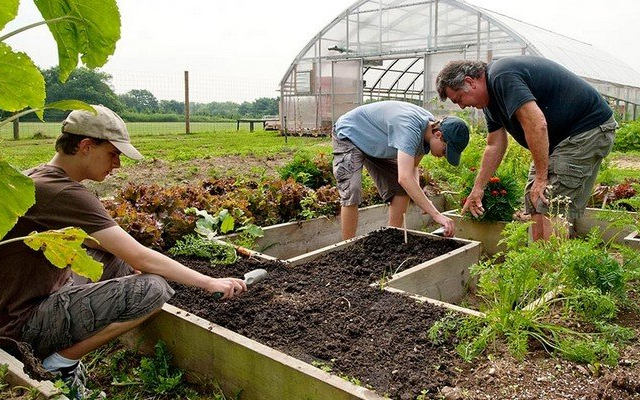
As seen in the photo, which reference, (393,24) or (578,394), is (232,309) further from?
(393,24)

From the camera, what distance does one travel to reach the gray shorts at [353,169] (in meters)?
5.01

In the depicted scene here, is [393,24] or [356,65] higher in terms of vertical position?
[393,24]

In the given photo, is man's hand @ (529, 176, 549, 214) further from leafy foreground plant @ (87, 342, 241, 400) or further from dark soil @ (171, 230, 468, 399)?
leafy foreground plant @ (87, 342, 241, 400)

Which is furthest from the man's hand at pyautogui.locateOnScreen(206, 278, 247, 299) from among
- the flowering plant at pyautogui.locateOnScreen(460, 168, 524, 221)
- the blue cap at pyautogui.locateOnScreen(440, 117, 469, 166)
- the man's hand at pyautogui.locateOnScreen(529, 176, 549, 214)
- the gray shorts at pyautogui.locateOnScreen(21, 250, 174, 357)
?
the flowering plant at pyautogui.locateOnScreen(460, 168, 524, 221)

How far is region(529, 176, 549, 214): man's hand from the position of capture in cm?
397

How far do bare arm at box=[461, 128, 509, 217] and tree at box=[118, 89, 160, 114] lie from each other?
47.5ft

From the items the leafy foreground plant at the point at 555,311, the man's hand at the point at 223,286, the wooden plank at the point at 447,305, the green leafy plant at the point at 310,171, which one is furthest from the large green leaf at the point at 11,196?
the green leafy plant at the point at 310,171

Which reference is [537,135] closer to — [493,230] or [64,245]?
[493,230]

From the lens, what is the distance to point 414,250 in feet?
14.5

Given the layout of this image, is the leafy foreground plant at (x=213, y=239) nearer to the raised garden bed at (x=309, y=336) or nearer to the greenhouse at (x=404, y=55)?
the raised garden bed at (x=309, y=336)

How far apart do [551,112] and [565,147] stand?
11.4 inches

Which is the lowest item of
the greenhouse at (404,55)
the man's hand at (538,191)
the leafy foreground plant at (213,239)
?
the leafy foreground plant at (213,239)

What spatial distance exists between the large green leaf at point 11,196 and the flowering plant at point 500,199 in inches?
193

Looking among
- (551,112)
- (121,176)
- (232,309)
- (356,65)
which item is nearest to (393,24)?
(356,65)
